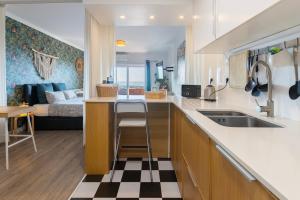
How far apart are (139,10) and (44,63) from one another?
3.64 m

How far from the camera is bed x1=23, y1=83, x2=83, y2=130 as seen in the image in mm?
4844

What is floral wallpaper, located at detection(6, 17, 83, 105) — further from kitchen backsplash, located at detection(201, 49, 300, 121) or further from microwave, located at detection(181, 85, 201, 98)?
kitchen backsplash, located at detection(201, 49, 300, 121)

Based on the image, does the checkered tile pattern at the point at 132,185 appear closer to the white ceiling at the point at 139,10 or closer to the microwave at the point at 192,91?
the microwave at the point at 192,91

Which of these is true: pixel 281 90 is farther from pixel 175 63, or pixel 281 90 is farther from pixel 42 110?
pixel 175 63

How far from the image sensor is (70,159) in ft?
10.1

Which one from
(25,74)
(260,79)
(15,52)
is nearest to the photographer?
(260,79)

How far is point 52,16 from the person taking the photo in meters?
4.64

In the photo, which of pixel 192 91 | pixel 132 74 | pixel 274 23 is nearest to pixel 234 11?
pixel 274 23

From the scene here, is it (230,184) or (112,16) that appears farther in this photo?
(112,16)

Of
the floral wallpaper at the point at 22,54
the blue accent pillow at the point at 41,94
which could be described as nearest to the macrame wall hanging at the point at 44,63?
the floral wallpaper at the point at 22,54

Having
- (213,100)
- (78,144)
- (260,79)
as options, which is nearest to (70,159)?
(78,144)

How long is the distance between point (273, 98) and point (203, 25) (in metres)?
0.90

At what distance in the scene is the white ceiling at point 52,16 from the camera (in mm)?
4062

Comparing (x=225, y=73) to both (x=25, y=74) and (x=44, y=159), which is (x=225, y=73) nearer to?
(x=44, y=159)
